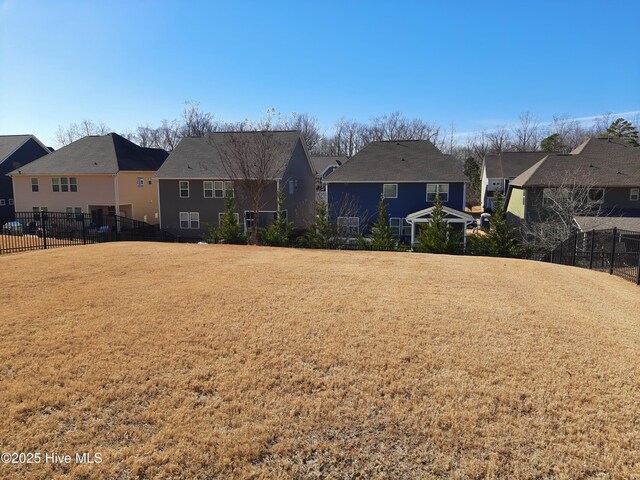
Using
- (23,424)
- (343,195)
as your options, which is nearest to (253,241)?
(343,195)

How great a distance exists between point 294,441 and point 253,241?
18.6 meters

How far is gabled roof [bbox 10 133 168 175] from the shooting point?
3038 centimetres

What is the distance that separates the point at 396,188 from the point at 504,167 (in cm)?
2300

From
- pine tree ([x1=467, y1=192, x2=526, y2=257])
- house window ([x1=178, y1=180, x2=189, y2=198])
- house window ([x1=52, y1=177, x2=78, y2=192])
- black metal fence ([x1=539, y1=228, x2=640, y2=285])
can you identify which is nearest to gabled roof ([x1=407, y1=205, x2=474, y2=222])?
pine tree ([x1=467, y1=192, x2=526, y2=257])

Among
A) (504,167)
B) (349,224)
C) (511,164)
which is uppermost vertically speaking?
(511,164)

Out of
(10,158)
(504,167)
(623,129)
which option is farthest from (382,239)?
(623,129)

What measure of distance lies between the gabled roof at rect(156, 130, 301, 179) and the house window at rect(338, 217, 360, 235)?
16.1 ft

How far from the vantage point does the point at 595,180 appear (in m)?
24.6

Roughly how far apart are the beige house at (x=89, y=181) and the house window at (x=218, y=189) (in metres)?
6.50

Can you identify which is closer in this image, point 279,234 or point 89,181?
point 279,234

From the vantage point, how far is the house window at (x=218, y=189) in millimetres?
29316

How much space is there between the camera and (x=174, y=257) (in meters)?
11.7

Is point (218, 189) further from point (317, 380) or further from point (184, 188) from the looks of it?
point (317, 380)

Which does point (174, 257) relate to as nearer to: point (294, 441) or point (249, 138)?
point (294, 441)
